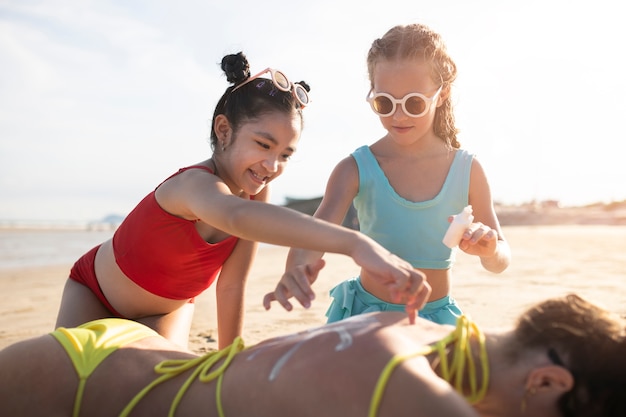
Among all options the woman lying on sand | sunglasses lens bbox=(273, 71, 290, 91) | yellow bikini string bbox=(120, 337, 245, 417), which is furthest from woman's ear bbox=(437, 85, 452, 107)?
yellow bikini string bbox=(120, 337, 245, 417)

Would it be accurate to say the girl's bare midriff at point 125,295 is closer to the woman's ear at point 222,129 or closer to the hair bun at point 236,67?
the woman's ear at point 222,129

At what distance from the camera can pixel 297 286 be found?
2396mm

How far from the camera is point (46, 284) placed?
32.3 feet

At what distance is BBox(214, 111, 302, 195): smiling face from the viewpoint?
3471mm

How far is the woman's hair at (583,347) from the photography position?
1902 millimetres

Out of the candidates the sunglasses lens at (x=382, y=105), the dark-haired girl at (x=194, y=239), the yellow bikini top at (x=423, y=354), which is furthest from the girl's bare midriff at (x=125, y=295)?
the sunglasses lens at (x=382, y=105)

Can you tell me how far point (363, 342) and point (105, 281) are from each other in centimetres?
214

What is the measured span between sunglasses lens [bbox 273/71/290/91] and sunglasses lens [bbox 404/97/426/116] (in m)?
0.69

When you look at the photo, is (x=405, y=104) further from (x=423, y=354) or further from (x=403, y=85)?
(x=423, y=354)

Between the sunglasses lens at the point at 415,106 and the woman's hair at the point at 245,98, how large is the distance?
2.03 ft

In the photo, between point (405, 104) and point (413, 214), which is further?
point (413, 214)

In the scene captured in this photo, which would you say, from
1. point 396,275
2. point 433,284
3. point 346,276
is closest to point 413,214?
point 433,284

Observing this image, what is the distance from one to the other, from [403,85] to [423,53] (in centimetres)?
23

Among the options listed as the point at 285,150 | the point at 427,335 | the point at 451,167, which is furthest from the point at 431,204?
the point at 427,335
